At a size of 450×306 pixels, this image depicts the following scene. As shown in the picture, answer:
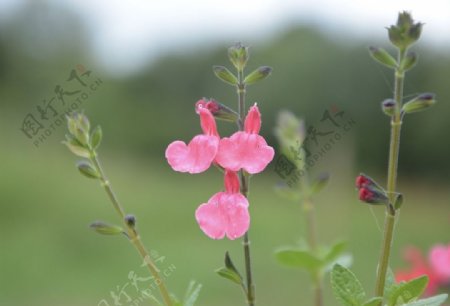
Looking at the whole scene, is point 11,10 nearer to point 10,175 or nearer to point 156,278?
point 10,175

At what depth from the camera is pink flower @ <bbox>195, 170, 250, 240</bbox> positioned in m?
0.54

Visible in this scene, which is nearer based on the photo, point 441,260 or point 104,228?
point 104,228

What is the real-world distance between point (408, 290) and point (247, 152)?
0.60ft

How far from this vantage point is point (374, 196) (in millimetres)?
552

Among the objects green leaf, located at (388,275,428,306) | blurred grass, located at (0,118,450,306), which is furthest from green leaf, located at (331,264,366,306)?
blurred grass, located at (0,118,450,306)

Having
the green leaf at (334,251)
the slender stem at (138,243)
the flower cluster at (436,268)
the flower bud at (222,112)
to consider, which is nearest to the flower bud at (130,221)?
A: the slender stem at (138,243)

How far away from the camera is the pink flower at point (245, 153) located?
1.79 ft

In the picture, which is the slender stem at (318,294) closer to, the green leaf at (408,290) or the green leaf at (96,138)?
the green leaf at (408,290)

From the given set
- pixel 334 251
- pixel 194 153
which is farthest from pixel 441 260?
pixel 194 153

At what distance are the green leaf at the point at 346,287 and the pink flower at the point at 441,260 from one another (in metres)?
0.40

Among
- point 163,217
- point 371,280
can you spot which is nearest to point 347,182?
point 163,217

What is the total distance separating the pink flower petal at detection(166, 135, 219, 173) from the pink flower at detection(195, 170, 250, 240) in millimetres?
34

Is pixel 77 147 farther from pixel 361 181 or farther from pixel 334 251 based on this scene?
pixel 334 251

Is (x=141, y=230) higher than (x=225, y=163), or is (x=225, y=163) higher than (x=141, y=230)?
(x=141, y=230)
